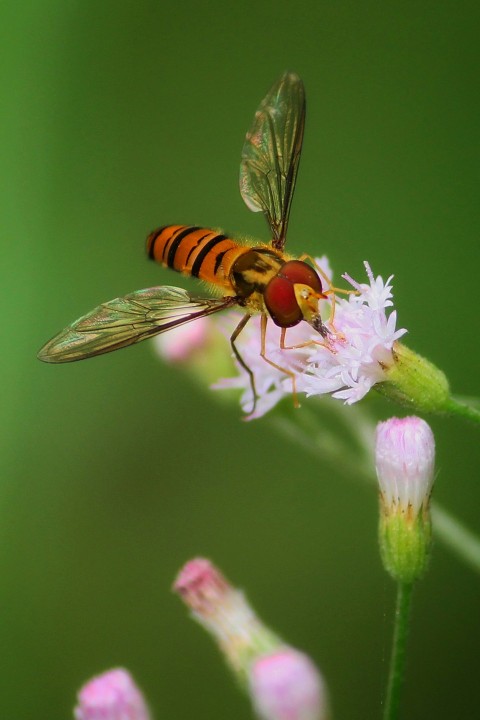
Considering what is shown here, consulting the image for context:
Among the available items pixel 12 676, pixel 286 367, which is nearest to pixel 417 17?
pixel 286 367

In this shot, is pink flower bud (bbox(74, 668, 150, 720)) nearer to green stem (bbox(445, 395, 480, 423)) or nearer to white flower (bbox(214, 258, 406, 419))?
white flower (bbox(214, 258, 406, 419))

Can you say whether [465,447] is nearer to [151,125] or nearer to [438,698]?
[438,698]

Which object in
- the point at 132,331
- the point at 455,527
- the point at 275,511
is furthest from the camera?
the point at 275,511

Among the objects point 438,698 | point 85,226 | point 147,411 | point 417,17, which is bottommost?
point 438,698

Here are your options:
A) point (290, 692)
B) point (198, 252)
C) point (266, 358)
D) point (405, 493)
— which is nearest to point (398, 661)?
point (290, 692)

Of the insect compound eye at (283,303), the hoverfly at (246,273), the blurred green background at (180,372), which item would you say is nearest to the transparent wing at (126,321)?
the hoverfly at (246,273)

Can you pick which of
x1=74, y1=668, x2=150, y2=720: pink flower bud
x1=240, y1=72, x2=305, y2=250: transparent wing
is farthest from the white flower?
x1=74, y1=668, x2=150, y2=720: pink flower bud

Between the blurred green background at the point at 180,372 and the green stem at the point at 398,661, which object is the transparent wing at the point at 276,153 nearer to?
the green stem at the point at 398,661

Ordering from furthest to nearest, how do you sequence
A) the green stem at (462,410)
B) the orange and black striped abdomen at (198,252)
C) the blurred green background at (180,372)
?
the blurred green background at (180,372) → the orange and black striped abdomen at (198,252) → the green stem at (462,410)

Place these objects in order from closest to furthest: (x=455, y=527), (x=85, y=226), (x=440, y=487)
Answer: (x=455, y=527)
(x=440, y=487)
(x=85, y=226)
